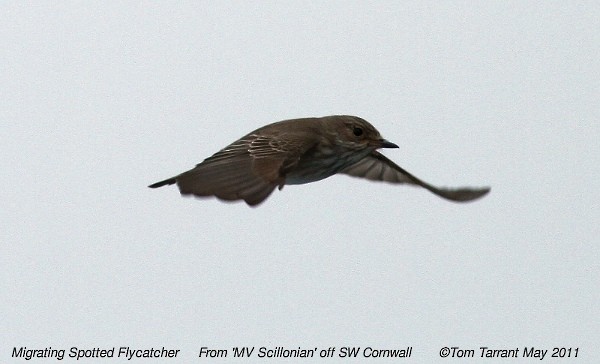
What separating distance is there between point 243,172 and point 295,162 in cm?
80

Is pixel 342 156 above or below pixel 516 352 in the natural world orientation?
above

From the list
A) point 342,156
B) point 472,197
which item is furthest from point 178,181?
point 472,197

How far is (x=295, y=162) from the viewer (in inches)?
421

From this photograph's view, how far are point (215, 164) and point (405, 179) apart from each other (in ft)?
10.7

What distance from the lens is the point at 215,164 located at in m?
10.5

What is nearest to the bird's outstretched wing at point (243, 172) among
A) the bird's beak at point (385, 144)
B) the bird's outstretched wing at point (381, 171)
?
the bird's beak at point (385, 144)

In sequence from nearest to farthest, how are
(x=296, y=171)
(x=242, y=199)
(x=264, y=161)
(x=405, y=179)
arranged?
(x=242, y=199) < (x=264, y=161) < (x=296, y=171) < (x=405, y=179)

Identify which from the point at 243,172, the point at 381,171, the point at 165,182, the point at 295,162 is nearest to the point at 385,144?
the point at 381,171

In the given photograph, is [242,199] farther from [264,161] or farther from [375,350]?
[375,350]

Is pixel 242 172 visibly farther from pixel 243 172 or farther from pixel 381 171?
pixel 381 171

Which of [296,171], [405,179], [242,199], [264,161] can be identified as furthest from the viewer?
[405,179]

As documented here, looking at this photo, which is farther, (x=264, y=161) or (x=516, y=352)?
(x=516, y=352)

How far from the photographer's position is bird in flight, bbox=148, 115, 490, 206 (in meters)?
9.77

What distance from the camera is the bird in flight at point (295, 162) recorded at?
32.0 ft
